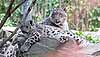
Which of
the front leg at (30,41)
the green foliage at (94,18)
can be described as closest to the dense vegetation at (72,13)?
the green foliage at (94,18)

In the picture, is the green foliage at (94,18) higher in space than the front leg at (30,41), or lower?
lower

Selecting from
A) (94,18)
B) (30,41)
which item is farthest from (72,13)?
(30,41)

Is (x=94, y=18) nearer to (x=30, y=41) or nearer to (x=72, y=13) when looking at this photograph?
(x=72, y=13)

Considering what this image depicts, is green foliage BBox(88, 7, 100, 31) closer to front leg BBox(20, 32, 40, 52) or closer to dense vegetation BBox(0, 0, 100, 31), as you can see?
dense vegetation BBox(0, 0, 100, 31)

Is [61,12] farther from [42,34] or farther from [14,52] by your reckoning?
[14,52]

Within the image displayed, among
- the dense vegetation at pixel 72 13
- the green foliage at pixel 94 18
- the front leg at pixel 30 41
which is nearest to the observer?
the front leg at pixel 30 41

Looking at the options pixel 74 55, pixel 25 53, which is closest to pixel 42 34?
pixel 25 53

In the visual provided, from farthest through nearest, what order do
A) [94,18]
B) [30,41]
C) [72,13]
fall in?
[94,18], [72,13], [30,41]

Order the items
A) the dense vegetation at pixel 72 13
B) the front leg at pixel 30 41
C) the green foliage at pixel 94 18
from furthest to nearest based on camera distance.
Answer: the green foliage at pixel 94 18, the dense vegetation at pixel 72 13, the front leg at pixel 30 41

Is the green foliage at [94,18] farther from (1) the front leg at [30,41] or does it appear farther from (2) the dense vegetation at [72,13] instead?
(1) the front leg at [30,41]

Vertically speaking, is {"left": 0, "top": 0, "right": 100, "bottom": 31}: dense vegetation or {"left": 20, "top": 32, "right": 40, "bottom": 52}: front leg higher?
{"left": 20, "top": 32, "right": 40, "bottom": 52}: front leg

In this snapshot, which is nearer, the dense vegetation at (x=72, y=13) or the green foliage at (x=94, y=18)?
the dense vegetation at (x=72, y=13)

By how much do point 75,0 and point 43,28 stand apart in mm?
4178

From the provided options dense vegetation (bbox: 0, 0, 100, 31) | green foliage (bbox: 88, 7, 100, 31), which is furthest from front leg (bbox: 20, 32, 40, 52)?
green foliage (bbox: 88, 7, 100, 31)
